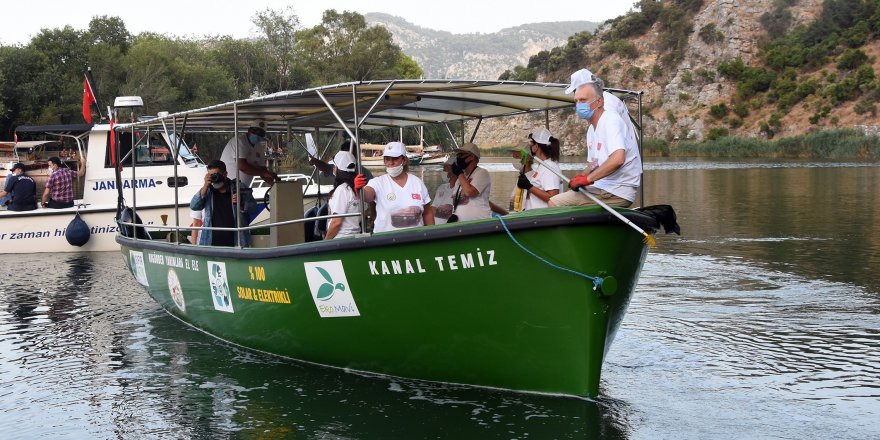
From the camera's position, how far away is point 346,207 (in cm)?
918

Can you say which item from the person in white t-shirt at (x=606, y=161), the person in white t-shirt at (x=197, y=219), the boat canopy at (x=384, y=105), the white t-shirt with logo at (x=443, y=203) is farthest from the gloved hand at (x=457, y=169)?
the person in white t-shirt at (x=197, y=219)

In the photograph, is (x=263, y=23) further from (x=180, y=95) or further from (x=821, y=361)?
(x=821, y=361)

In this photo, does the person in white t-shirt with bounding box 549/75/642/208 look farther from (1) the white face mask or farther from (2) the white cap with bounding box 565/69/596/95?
(1) the white face mask

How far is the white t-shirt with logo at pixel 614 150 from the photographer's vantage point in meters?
7.41

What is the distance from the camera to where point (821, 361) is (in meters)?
9.45

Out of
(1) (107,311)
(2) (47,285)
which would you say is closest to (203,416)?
(1) (107,311)

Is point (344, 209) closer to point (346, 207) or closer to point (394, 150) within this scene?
point (346, 207)

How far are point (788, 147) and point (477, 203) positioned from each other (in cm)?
6393

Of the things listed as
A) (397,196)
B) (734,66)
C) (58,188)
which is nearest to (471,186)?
(397,196)

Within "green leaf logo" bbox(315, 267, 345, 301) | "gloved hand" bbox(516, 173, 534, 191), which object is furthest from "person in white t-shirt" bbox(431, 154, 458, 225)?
"green leaf logo" bbox(315, 267, 345, 301)

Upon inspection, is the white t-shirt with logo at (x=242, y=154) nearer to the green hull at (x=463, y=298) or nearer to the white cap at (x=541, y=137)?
the green hull at (x=463, y=298)

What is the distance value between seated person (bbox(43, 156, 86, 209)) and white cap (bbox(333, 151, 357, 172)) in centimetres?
1108

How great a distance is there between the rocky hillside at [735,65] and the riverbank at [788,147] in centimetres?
501

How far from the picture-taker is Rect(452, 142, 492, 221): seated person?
9.59 metres
